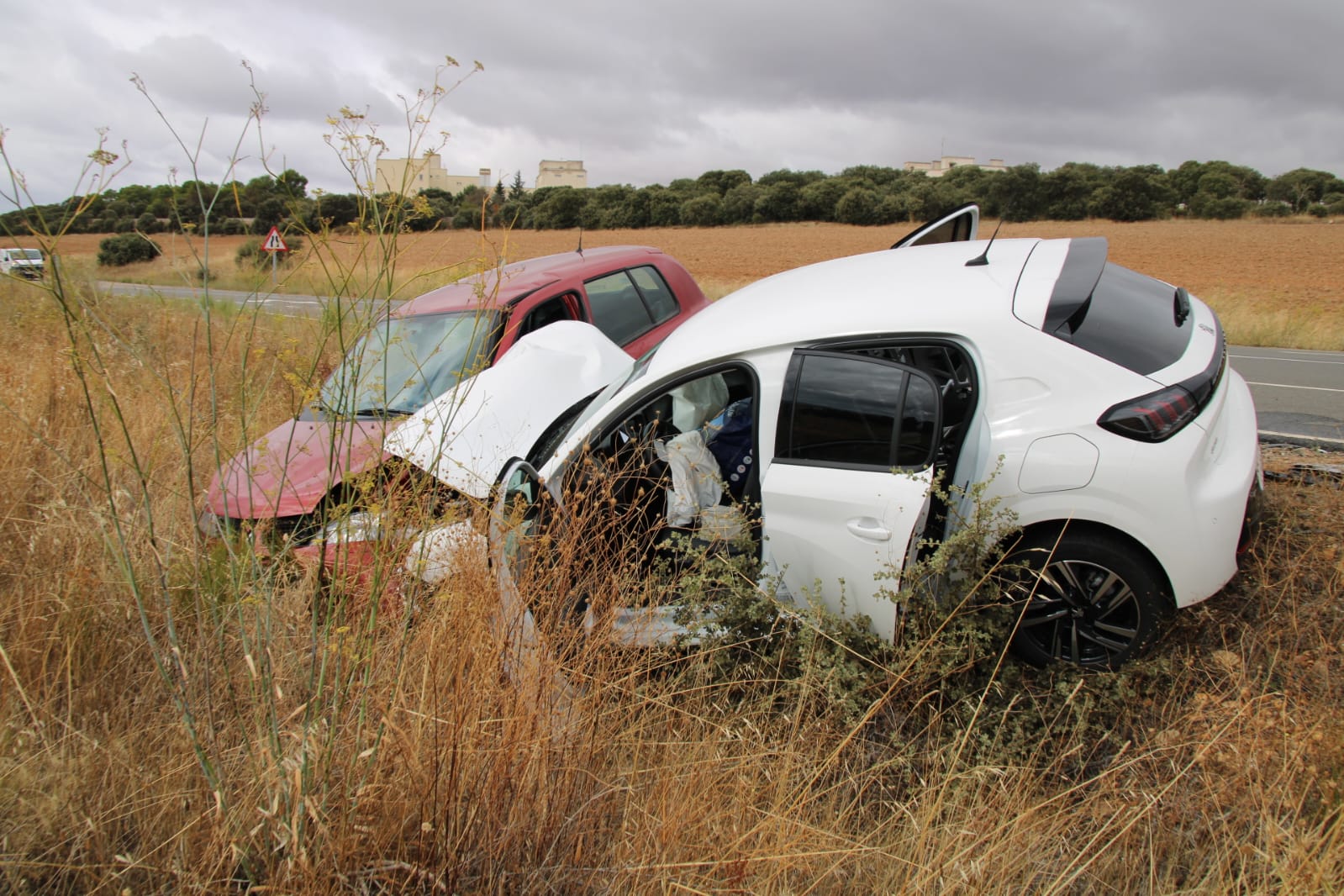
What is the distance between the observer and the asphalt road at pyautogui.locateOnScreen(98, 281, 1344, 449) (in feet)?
19.1

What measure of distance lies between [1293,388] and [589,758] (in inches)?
378

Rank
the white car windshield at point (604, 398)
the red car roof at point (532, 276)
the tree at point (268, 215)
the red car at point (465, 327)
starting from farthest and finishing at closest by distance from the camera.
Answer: the red car roof at point (532, 276) < the red car at point (465, 327) < the white car windshield at point (604, 398) < the tree at point (268, 215)

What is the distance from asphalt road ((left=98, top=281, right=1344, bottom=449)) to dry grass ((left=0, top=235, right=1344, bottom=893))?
58.5 inches

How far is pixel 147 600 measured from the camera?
334cm

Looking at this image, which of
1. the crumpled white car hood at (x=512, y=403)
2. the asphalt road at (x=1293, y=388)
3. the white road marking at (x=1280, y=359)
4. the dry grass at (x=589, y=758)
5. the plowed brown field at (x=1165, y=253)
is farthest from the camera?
the plowed brown field at (x=1165, y=253)

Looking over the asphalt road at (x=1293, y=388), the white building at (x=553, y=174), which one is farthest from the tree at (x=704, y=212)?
the asphalt road at (x=1293, y=388)

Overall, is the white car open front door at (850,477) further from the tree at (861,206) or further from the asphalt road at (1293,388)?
the tree at (861,206)

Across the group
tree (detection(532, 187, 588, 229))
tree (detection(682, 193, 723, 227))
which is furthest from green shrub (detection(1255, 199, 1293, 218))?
tree (detection(532, 187, 588, 229))

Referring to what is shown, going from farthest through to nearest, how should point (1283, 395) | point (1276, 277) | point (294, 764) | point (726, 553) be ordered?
point (1276, 277) < point (1283, 395) < point (726, 553) < point (294, 764)

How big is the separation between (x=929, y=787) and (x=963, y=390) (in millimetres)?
1820

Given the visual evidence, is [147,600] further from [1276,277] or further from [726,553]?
[1276,277]

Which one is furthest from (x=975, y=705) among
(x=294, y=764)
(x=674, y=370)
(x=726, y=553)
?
(x=294, y=764)

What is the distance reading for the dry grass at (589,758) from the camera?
1924mm

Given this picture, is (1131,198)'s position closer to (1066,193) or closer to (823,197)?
(1066,193)
